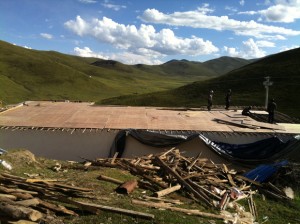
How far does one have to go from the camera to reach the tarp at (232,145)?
20922 mm

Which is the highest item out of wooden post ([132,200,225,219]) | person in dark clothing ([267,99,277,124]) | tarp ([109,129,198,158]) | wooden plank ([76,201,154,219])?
Result: person in dark clothing ([267,99,277,124])

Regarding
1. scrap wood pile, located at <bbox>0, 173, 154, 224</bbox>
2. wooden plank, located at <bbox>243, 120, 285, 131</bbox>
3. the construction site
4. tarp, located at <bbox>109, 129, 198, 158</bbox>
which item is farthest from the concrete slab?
scrap wood pile, located at <bbox>0, 173, 154, 224</bbox>

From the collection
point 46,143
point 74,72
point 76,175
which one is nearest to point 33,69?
point 74,72

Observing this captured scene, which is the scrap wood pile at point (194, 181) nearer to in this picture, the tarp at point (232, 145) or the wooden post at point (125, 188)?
the wooden post at point (125, 188)

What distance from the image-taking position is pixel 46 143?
22.0 meters

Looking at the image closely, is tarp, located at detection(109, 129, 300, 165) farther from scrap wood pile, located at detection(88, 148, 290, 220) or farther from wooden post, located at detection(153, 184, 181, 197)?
wooden post, located at detection(153, 184, 181, 197)

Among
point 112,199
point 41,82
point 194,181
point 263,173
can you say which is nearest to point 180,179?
point 194,181

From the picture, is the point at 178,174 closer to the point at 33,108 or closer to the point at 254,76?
the point at 33,108

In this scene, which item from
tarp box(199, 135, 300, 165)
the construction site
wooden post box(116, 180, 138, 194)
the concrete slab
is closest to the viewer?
the construction site

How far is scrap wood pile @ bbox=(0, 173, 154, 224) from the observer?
844cm

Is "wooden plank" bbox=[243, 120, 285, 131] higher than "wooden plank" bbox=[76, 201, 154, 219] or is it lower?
higher

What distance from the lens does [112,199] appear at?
1146 cm

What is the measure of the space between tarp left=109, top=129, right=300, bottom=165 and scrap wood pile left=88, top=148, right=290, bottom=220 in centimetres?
326

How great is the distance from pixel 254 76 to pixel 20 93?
46299 mm
